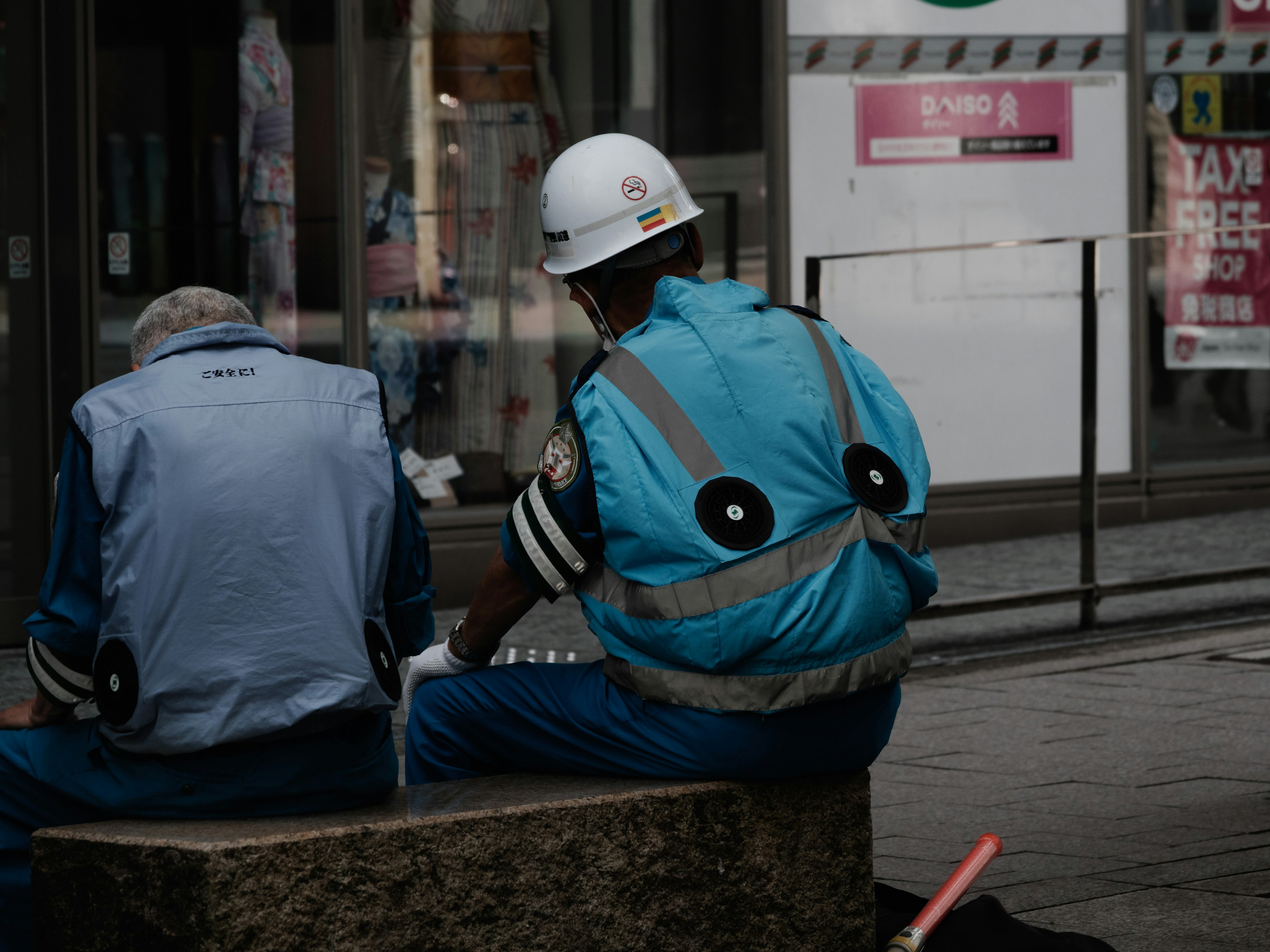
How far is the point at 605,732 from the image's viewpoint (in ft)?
10.9

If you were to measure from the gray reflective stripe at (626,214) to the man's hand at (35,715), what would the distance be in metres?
1.33

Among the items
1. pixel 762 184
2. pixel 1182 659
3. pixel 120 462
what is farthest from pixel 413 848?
pixel 762 184

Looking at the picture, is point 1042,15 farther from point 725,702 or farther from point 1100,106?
point 725,702

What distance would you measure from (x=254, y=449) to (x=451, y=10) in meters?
6.26

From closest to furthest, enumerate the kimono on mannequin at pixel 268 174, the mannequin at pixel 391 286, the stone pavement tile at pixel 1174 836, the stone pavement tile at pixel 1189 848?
the stone pavement tile at pixel 1189 848, the stone pavement tile at pixel 1174 836, the kimono on mannequin at pixel 268 174, the mannequin at pixel 391 286

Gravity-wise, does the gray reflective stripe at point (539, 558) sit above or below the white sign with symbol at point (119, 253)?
below

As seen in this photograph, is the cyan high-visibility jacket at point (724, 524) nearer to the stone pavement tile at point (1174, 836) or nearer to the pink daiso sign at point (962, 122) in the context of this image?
the stone pavement tile at point (1174, 836)

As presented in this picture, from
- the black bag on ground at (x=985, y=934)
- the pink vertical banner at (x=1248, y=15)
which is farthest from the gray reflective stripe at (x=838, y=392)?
the pink vertical banner at (x=1248, y=15)

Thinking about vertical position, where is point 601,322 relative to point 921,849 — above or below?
above

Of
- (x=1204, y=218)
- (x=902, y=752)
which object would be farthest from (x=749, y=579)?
(x=1204, y=218)

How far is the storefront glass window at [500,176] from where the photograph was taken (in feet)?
29.1

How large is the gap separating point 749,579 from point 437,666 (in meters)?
0.78

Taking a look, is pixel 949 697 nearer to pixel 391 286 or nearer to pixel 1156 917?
pixel 1156 917

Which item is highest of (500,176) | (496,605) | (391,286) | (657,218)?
(500,176)
